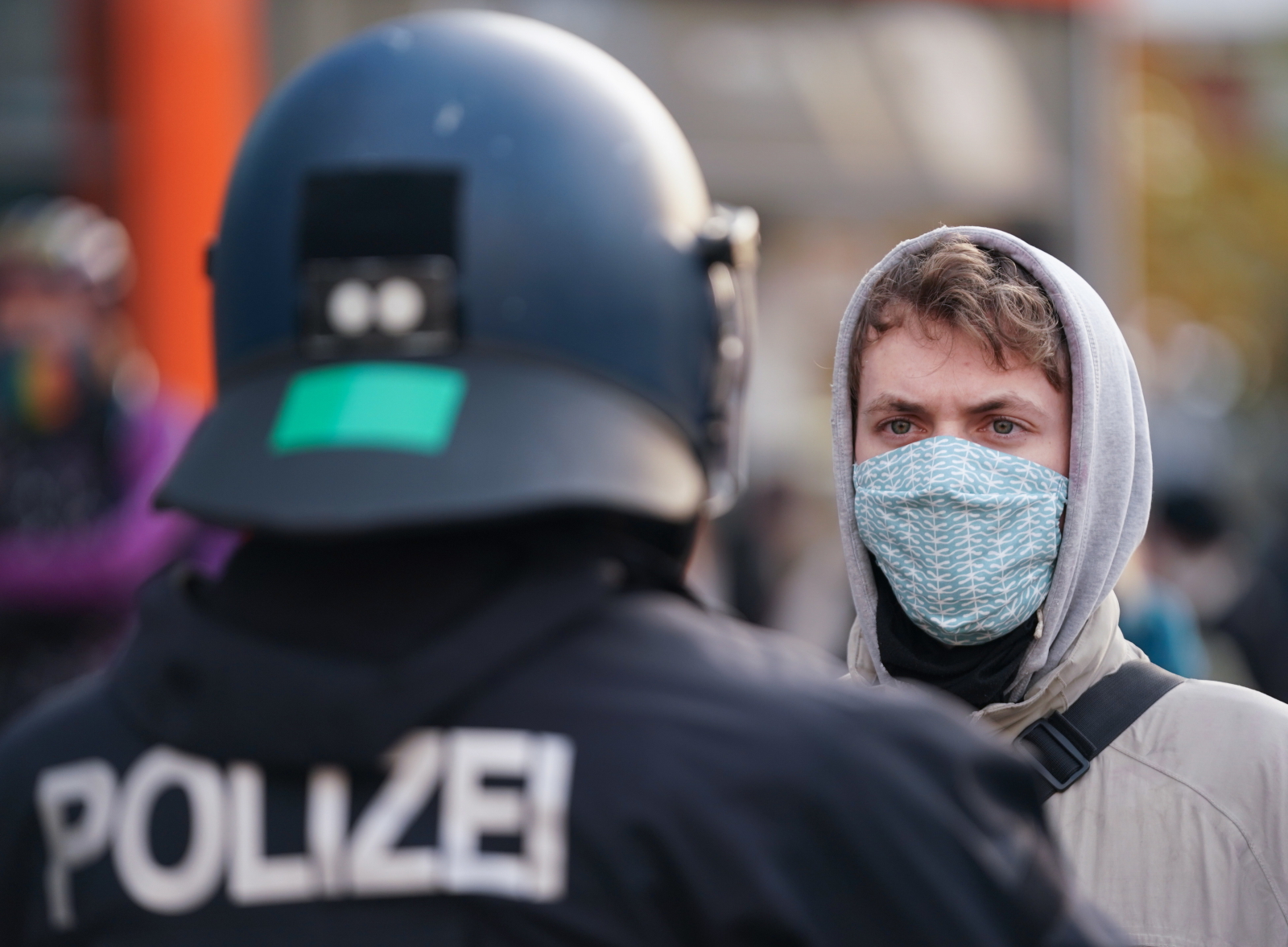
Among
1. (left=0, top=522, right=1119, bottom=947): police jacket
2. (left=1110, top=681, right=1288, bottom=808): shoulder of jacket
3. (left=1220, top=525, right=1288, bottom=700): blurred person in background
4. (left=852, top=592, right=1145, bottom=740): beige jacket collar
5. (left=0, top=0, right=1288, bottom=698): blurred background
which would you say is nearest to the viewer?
(left=0, top=522, right=1119, bottom=947): police jacket

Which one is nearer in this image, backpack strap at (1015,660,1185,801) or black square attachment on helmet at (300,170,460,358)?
black square attachment on helmet at (300,170,460,358)

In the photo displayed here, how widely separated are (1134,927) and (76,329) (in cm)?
386

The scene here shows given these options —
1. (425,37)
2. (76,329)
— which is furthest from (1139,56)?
(425,37)

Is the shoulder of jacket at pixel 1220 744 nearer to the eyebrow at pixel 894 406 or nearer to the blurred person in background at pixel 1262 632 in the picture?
the eyebrow at pixel 894 406

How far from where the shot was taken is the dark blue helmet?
1.39 meters

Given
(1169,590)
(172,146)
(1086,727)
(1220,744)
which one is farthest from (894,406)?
(172,146)

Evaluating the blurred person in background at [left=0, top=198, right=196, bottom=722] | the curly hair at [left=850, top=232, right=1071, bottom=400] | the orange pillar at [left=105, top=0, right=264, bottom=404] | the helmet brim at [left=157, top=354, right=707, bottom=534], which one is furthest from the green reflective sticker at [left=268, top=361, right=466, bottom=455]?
the orange pillar at [left=105, top=0, right=264, bottom=404]

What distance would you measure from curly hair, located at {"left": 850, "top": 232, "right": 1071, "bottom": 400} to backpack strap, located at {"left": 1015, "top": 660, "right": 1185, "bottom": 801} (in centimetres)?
43

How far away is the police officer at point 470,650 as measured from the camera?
1.27 m

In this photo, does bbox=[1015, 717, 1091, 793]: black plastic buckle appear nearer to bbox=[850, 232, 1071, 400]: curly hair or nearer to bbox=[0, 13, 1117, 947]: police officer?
bbox=[850, 232, 1071, 400]: curly hair

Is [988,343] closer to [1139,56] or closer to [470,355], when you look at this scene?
[470,355]

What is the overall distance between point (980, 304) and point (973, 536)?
33 centimetres

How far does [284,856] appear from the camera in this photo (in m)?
1.31

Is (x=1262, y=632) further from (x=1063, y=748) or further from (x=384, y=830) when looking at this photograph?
(x=384, y=830)
